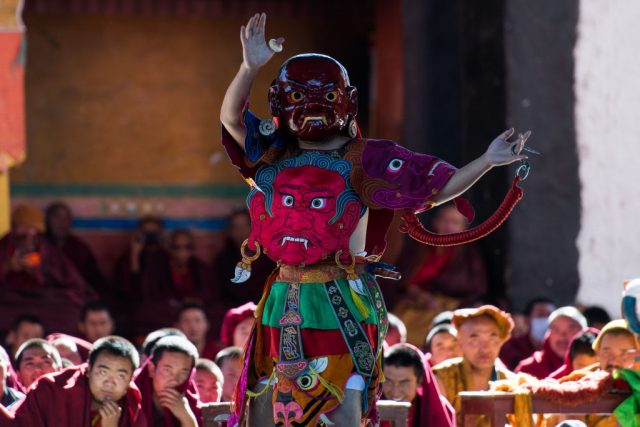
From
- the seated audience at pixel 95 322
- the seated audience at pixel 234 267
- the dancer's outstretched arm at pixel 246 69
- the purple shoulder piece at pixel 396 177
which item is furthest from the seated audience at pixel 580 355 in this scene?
the seated audience at pixel 234 267

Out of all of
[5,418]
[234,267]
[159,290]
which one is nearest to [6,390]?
[5,418]

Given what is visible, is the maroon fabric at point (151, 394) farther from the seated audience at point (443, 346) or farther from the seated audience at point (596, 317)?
the seated audience at point (596, 317)

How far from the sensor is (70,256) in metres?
11.6

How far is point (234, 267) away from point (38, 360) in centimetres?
463

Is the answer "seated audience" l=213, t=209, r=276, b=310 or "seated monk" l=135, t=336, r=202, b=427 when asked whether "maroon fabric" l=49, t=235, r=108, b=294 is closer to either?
"seated audience" l=213, t=209, r=276, b=310

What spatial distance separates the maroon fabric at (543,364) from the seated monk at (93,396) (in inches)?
95.3

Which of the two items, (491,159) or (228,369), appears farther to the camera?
(228,369)

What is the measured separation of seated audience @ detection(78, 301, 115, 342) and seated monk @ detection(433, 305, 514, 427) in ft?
9.09

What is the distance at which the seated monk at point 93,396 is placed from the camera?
249 inches

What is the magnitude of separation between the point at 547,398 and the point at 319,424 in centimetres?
125

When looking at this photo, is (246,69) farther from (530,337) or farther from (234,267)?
(234,267)

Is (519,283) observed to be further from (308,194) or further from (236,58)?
(308,194)

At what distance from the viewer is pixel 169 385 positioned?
21.7ft

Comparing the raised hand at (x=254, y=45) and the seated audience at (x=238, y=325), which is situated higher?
the raised hand at (x=254, y=45)
